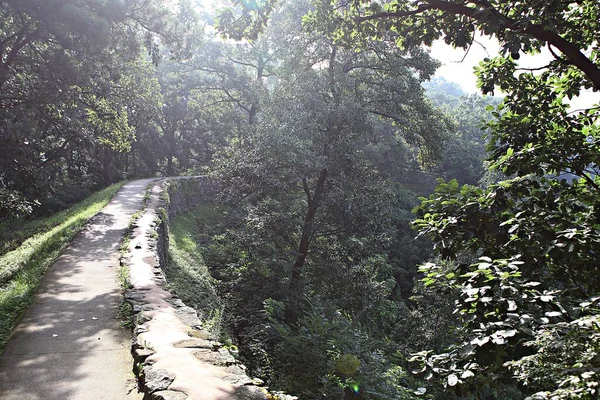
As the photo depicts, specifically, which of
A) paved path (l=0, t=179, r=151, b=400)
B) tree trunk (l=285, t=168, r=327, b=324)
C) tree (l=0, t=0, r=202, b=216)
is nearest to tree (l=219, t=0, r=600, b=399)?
paved path (l=0, t=179, r=151, b=400)

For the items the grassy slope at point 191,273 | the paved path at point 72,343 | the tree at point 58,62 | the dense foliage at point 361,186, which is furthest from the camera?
the tree at point 58,62

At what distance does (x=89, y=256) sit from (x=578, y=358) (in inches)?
338

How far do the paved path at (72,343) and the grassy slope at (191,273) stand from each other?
1.32 m

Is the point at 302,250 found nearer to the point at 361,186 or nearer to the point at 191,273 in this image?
the point at 361,186

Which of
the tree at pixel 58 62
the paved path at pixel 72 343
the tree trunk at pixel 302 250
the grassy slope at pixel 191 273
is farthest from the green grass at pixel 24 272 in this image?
the tree trunk at pixel 302 250

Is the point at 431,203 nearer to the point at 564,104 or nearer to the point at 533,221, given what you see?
the point at 533,221

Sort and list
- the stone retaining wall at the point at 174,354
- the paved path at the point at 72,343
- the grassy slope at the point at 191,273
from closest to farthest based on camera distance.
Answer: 1. the stone retaining wall at the point at 174,354
2. the paved path at the point at 72,343
3. the grassy slope at the point at 191,273

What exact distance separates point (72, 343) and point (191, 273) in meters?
5.80

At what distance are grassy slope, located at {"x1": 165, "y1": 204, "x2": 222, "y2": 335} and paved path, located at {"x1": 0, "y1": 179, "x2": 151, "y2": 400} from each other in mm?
1319

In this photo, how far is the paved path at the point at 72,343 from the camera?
12.3 feet

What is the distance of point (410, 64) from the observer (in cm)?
1081

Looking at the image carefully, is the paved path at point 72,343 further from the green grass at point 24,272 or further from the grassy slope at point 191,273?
the grassy slope at point 191,273

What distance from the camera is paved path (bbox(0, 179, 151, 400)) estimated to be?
12.3 feet

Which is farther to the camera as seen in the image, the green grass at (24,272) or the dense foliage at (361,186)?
the green grass at (24,272)
